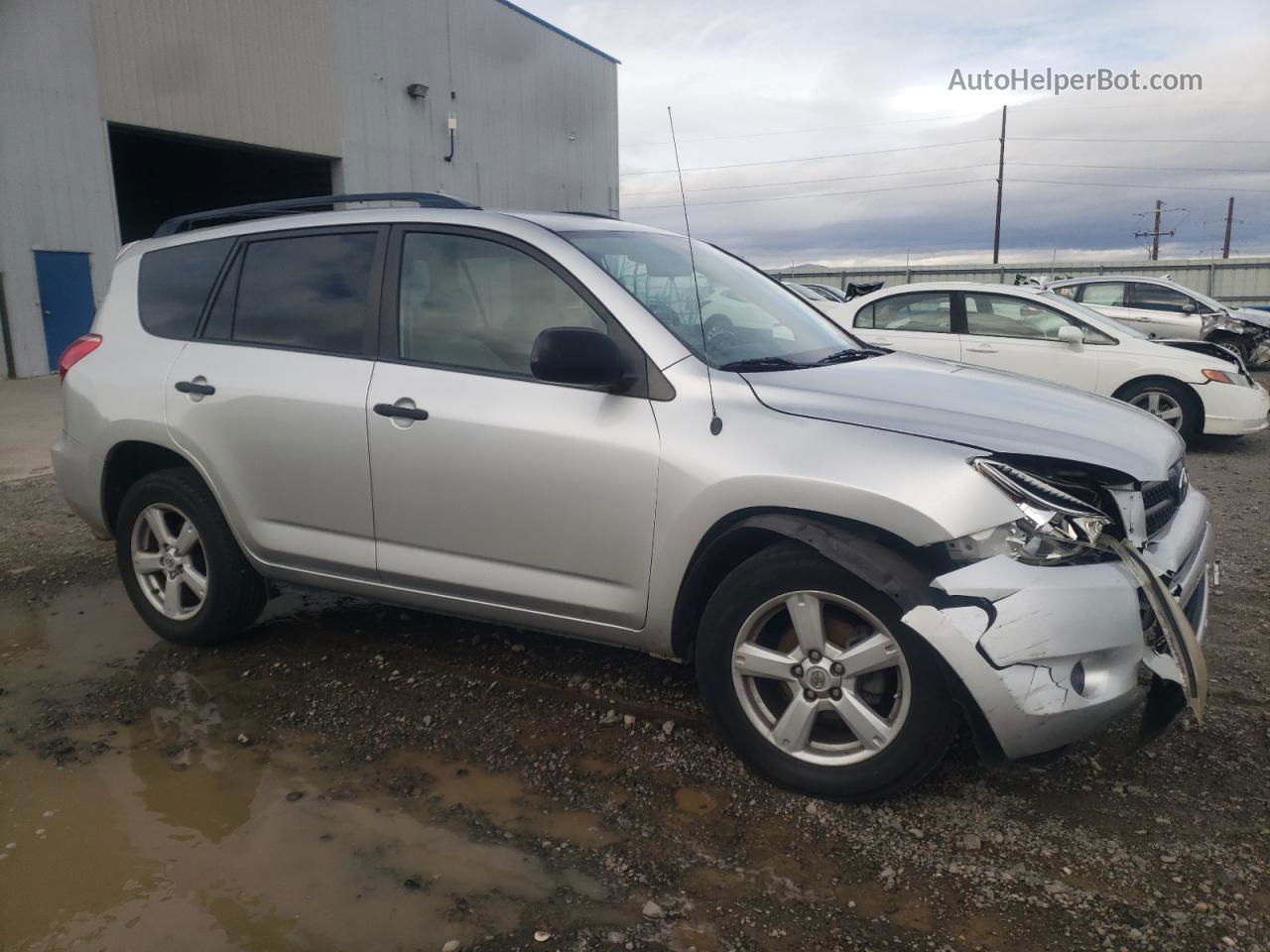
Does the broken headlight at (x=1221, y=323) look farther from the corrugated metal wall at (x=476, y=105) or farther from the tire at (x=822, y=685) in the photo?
the corrugated metal wall at (x=476, y=105)

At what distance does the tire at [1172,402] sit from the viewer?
867 cm

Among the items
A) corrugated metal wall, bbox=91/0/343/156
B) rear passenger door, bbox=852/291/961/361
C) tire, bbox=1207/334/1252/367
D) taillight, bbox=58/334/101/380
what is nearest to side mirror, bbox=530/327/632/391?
taillight, bbox=58/334/101/380

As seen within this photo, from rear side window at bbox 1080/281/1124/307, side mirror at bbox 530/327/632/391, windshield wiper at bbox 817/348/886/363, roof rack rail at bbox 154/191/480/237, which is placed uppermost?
roof rack rail at bbox 154/191/480/237

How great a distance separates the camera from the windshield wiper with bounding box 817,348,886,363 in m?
3.46

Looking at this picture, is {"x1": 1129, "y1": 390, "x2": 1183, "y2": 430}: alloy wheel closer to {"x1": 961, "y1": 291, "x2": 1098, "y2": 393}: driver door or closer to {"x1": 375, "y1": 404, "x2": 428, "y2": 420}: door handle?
{"x1": 961, "y1": 291, "x2": 1098, "y2": 393}: driver door

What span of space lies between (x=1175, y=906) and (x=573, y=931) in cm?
149

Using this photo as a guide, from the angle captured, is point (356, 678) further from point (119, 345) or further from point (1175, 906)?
point (1175, 906)

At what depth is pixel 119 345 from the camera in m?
4.11

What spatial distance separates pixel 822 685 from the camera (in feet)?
8.89

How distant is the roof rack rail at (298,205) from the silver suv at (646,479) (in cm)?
10

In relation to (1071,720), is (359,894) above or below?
below

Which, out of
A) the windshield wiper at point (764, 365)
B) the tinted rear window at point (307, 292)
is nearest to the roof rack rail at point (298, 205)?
the tinted rear window at point (307, 292)

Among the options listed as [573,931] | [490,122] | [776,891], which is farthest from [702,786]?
[490,122]

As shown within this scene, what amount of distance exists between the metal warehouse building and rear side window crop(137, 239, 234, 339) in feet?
42.6
